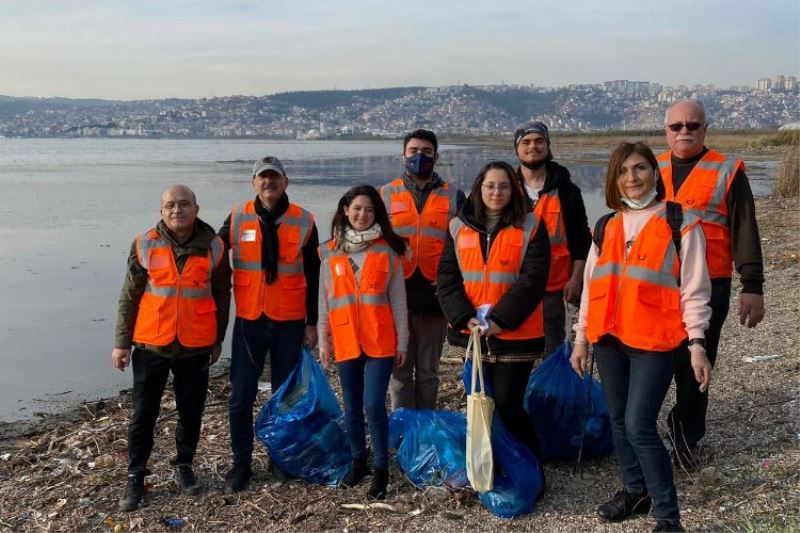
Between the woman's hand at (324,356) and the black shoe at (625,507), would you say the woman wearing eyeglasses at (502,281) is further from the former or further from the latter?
the woman's hand at (324,356)

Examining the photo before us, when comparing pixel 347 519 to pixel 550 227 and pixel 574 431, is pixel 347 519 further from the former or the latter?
pixel 550 227

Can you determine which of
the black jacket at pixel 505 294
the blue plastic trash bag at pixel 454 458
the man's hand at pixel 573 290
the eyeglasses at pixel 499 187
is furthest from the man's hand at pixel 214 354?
the man's hand at pixel 573 290

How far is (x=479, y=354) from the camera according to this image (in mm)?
3498

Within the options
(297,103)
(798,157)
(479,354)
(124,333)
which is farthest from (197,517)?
(297,103)

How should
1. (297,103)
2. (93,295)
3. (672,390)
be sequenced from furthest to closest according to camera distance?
1. (297,103)
2. (93,295)
3. (672,390)

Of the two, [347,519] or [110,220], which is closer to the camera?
[347,519]

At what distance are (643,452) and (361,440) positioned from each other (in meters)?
1.50

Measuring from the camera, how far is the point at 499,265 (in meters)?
3.61

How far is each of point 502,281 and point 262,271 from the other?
131 cm

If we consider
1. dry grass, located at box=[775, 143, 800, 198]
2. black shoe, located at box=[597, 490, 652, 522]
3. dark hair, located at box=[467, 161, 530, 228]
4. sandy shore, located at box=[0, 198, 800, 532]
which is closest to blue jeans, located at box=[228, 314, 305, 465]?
sandy shore, located at box=[0, 198, 800, 532]

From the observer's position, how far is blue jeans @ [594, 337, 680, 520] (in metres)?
3.09

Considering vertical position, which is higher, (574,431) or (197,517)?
(574,431)

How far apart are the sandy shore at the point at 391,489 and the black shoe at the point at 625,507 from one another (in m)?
0.05

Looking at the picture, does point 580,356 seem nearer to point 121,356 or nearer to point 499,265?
point 499,265
